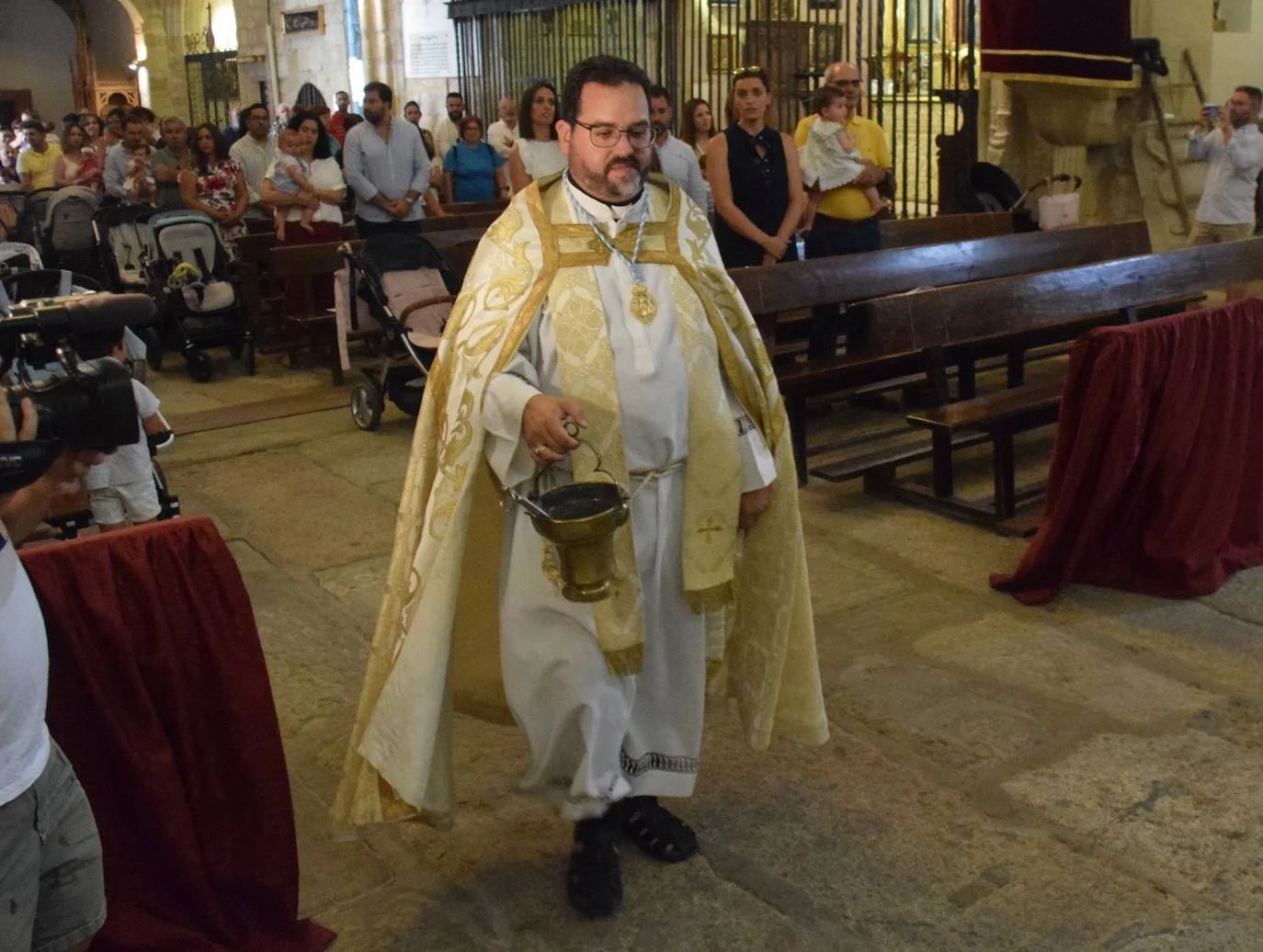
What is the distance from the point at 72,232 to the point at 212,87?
46.6 ft

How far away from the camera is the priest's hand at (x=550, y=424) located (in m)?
2.41

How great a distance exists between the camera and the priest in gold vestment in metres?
2.59

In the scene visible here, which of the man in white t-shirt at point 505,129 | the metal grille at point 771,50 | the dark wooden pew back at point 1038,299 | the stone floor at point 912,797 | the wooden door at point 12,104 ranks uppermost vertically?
the wooden door at point 12,104

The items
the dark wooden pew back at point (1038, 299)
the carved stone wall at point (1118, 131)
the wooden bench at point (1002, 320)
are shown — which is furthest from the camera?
the carved stone wall at point (1118, 131)

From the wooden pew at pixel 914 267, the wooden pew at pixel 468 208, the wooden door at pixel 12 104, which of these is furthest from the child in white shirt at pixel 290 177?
the wooden door at pixel 12 104

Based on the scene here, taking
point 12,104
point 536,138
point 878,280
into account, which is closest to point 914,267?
point 878,280

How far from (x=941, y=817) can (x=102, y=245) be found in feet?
25.4

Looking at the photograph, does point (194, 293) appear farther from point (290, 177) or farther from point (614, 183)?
point (614, 183)

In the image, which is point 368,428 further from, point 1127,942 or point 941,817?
point 1127,942

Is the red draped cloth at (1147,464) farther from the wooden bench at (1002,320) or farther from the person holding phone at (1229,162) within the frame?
the person holding phone at (1229,162)

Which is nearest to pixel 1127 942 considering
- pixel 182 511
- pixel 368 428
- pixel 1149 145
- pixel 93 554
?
pixel 93 554

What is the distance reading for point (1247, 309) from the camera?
4.72m

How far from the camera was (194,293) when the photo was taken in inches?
338

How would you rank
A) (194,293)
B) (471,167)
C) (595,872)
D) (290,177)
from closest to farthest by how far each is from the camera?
(595,872), (194,293), (290,177), (471,167)
